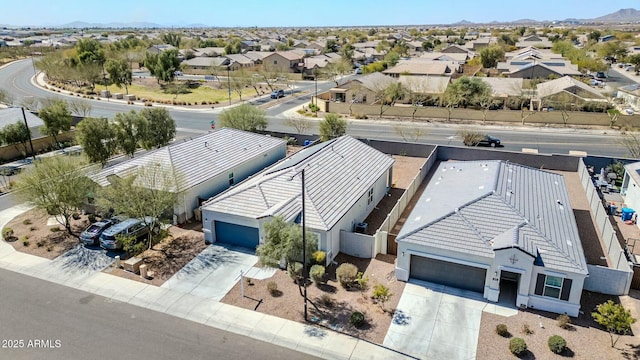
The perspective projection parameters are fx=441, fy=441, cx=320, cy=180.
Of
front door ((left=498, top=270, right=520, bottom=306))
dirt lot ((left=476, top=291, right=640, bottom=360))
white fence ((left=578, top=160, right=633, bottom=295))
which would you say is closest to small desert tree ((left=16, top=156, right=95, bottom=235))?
dirt lot ((left=476, top=291, right=640, bottom=360))

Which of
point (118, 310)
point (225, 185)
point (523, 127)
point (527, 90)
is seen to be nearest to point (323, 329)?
point (118, 310)

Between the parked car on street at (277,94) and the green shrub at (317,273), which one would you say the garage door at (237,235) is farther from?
the parked car on street at (277,94)

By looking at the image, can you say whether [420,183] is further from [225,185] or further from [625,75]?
[625,75]

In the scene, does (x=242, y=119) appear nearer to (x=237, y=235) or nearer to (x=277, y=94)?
(x=237, y=235)

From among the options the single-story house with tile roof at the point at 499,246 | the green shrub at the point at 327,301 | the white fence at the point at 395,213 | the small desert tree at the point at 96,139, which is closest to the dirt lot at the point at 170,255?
the green shrub at the point at 327,301

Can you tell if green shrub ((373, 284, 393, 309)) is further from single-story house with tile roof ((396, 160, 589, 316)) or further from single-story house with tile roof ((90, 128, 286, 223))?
single-story house with tile roof ((90, 128, 286, 223))

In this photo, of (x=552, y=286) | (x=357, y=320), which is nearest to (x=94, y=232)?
(x=357, y=320)
